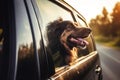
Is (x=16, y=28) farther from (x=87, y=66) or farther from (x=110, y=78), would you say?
(x=110, y=78)

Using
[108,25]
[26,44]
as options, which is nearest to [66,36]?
[26,44]

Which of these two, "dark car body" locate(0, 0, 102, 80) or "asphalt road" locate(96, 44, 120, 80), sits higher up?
"dark car body" locate(0, 0, 102, 80)

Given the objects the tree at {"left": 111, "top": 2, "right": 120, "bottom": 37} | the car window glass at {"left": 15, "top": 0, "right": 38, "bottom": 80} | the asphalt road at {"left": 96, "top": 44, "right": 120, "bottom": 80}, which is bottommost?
the asphalt road at {"left": 96, "top": 44, "right": 120, "bottom": 80}

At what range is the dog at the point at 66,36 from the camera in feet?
11.2

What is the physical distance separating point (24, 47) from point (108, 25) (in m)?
109

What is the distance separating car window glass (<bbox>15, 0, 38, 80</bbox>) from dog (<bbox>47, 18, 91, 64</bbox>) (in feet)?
1.56

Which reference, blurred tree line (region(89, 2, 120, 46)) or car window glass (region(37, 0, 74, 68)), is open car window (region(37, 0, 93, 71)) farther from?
blurred tree line (region(89, 2, 120, 46))

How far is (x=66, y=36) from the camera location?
3629mm

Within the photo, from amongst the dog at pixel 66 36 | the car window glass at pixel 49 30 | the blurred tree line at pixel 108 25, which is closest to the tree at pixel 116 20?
the blurred tree line at pixel 108 25

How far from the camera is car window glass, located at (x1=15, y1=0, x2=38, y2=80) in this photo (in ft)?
8.79

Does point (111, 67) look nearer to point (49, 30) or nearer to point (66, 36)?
point (66, 36)

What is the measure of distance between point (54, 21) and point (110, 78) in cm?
1308

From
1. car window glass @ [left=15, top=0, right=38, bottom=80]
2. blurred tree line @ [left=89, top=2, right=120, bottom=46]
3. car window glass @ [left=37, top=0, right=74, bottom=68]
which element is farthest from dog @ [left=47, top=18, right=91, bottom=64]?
blurred tree line @ [left=89, top=2, right=120, bottom=46]

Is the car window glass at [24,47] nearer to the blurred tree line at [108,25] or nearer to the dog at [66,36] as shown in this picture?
the dog at [66,36]
